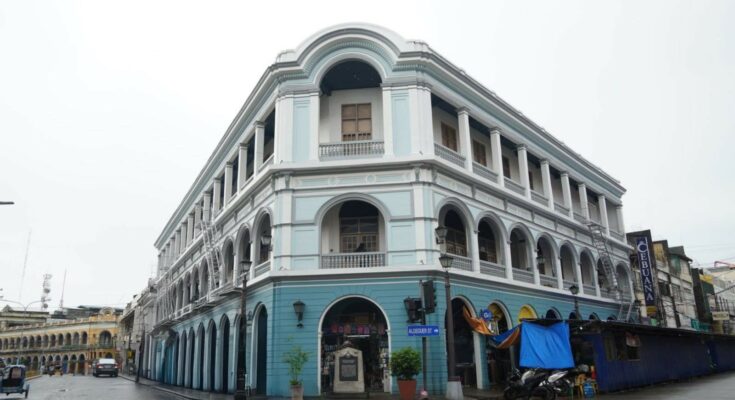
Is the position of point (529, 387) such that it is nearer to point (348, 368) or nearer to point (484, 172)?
point (348, 368)

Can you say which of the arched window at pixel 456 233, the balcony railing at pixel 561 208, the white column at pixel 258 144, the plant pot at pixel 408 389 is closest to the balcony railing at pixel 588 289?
the balcony railing at pixel 561 208

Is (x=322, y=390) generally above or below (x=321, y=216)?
below

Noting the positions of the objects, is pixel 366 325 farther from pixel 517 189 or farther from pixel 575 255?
pixel 575 255

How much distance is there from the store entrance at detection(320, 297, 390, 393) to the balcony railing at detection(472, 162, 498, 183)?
790 cm

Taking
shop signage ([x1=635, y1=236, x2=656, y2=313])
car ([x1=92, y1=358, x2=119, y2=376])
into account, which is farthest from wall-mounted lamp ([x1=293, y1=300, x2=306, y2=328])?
car ([x1=92, y1=358, x2=119, y2=376])

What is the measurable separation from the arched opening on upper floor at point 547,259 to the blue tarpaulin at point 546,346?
8.60 m

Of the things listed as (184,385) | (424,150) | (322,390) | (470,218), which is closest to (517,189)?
(470,218)

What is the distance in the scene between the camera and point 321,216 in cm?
2150

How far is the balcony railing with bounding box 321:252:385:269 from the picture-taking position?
21.3 m

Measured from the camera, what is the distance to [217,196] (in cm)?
3281

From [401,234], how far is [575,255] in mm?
14682

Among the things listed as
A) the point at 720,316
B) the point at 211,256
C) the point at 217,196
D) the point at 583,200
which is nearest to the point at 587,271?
the point at 583,200

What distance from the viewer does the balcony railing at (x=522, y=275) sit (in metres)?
26.2

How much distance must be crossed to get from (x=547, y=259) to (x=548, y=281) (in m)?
2.05
